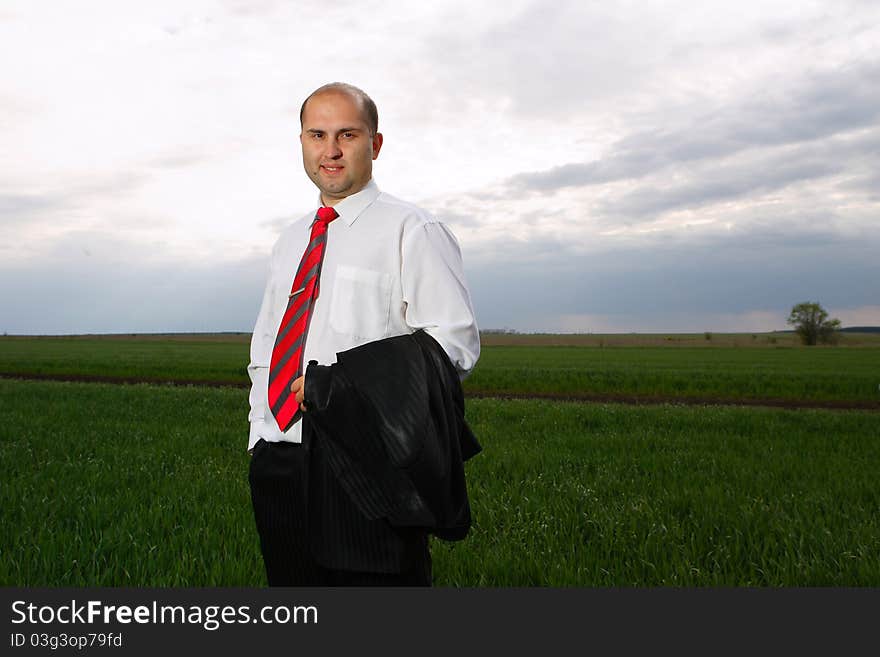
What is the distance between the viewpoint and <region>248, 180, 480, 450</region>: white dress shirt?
204cm

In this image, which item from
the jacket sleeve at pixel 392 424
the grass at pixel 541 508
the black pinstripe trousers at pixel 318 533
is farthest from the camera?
the grass at pixel 541 508

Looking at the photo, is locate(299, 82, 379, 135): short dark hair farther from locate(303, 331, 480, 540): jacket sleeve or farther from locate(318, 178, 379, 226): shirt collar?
locate(303, 331, 480, 540): jacket sleeve

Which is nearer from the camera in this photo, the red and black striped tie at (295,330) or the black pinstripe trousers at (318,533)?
the black pinstripe trousers at (318,533)

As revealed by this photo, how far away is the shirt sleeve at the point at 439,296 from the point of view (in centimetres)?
198

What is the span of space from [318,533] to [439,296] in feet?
2.84

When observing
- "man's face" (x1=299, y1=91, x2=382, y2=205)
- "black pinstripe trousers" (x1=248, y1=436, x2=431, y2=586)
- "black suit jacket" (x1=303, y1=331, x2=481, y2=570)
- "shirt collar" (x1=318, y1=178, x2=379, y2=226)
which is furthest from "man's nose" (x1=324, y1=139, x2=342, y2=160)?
"black pinstripe trousers" (x1=248, y1=436, x2=431, y2=586)

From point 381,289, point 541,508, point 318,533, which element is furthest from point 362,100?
point 541,508

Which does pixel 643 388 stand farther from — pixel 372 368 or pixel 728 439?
pixel 372 368

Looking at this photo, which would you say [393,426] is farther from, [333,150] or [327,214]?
[333,150]

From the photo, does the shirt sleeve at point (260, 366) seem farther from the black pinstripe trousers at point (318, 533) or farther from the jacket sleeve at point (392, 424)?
the jacket sleeve at point (392, 424)

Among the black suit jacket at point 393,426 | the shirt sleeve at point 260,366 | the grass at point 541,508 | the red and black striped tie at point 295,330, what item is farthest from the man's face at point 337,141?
the grass at point 541,508

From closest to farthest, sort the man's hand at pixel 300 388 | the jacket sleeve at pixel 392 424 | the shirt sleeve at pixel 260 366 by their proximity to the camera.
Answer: the jacket sleeve at pixel 392 424
the man's hand at pixel 300 388
the shirt sleeve at pixel 260 366

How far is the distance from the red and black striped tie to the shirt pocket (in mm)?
141

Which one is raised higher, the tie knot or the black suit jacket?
the tie knot
